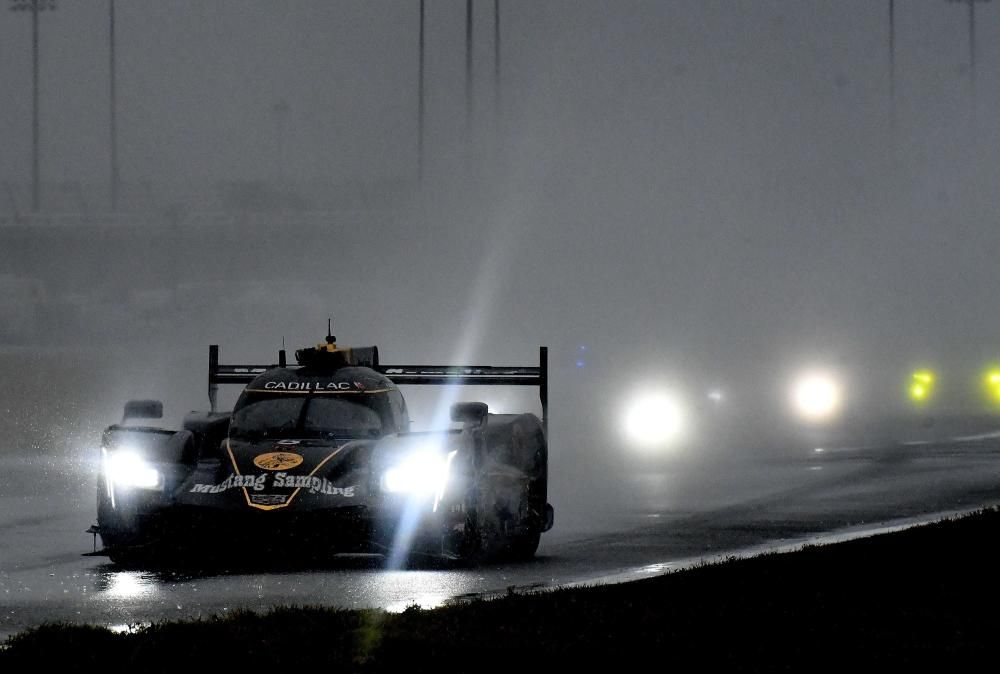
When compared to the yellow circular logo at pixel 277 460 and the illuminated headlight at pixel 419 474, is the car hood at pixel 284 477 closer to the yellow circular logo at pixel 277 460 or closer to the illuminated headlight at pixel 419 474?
the yellow circular logo at pixel 277 460

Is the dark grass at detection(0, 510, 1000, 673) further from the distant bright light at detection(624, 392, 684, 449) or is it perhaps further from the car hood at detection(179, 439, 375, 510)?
the distant bright light at detection(624, 392, 684, 449)

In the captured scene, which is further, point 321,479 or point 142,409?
point 142,409

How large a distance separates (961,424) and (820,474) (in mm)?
15436

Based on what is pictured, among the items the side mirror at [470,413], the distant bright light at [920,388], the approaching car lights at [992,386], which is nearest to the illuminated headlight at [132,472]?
the side mirror at [470,413]

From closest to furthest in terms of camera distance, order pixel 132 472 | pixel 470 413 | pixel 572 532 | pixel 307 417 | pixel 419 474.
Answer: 1. pixel 419 474
2. pixel 132 472
3. pixel 470 413
4. pixel 307 417
5. pixel 572 532

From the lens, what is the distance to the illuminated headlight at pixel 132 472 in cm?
1434

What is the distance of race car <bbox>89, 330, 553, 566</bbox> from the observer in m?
13.7

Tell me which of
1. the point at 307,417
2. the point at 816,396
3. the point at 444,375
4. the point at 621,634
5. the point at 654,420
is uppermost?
the point at 816,396

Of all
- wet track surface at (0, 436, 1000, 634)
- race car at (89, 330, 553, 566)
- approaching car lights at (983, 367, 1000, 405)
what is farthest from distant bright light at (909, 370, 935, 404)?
race car at (89, 330, 553, 566)

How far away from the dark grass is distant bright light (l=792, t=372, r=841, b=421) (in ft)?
112

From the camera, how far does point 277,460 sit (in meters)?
14.0

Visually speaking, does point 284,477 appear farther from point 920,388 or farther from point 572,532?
point 920,388

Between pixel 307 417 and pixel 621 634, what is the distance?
6037 mm

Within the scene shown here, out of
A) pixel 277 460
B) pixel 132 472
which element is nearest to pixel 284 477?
pixel 277 460
